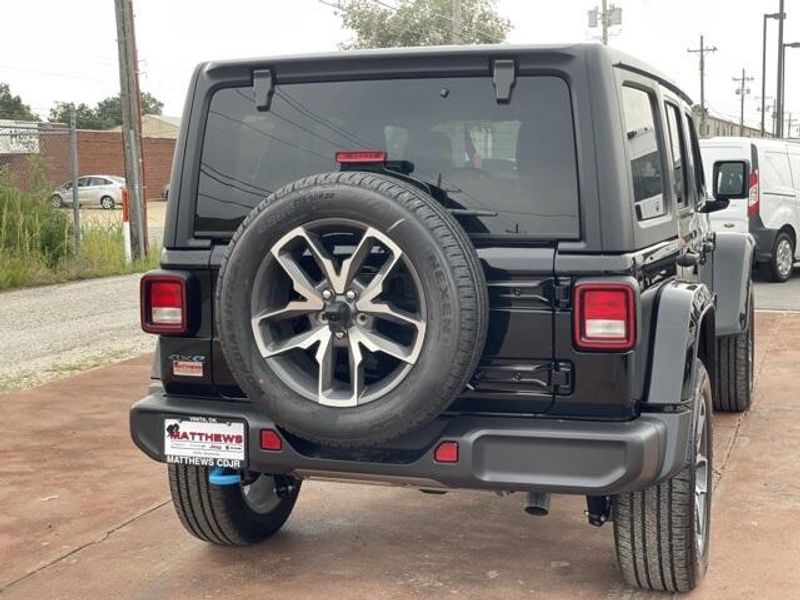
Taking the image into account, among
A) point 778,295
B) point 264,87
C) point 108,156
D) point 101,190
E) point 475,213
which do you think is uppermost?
point 108,156

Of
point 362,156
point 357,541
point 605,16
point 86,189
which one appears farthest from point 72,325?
point 605,16

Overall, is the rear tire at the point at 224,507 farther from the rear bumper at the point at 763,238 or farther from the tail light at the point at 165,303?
the rear bumper at the point at 763,238

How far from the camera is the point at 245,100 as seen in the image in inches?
148

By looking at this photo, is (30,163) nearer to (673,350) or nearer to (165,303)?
(165,303)

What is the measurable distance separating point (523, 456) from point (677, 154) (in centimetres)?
211

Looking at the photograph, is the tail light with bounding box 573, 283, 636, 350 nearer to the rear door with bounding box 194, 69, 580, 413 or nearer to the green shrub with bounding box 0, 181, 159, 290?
the rear door with bounding box 194, 69, 580, 413

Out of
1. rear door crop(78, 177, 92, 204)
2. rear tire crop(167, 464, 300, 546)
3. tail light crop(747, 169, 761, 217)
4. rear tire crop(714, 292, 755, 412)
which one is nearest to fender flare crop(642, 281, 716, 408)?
rear tire crop(167, 464, 300, 546)

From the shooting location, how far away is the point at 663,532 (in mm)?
3568

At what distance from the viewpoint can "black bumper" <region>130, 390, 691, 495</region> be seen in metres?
3.26

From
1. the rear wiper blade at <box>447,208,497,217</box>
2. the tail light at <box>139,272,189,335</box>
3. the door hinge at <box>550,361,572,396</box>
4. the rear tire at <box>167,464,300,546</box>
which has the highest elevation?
the rear wiper blade at <box>447,208,497,217</box>

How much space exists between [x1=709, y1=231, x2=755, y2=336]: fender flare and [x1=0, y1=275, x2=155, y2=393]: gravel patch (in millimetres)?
4931

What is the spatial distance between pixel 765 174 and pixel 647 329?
37.5ft

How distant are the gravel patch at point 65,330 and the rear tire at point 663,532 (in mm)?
5342

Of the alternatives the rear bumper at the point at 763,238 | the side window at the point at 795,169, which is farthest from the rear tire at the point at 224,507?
the side window at the point at 795,169
